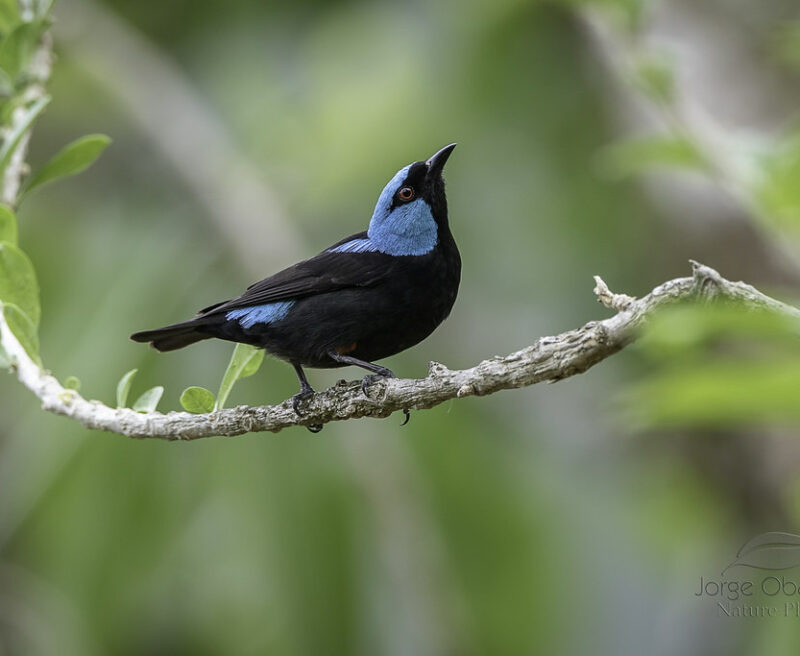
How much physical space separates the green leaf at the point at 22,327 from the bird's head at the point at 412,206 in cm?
132

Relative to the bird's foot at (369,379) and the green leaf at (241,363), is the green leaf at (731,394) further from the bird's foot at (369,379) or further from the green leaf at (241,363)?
the green leaf at (241,363)

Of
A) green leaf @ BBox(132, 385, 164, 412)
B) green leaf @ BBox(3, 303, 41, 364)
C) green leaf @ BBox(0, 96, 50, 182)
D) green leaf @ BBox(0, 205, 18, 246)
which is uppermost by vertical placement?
green leaf @ BBox(0, 96, 50, 182)

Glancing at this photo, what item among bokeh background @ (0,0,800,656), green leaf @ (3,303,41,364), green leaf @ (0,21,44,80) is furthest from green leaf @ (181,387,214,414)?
bokeh background @ (0,0,800,656)

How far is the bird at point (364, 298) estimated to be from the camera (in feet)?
10.2

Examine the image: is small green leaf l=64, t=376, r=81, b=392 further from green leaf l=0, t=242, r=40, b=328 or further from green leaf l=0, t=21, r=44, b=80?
green leaf l=0, t=21, r=44, b=80

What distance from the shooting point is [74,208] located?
7508 mm

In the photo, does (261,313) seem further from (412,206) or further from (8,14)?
(8,14)

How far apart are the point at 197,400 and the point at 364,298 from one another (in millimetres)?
1052

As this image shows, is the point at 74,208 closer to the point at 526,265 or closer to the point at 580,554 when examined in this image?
the point at 526,265

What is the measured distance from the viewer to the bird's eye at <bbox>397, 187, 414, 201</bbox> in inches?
137

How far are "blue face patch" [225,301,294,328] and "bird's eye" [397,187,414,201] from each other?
541 mm

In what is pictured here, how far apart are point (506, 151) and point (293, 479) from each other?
3.27 meters

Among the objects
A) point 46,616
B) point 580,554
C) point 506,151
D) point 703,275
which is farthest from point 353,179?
point 703,275

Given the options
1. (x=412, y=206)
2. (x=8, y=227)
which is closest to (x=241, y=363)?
(x=8, y=227)
